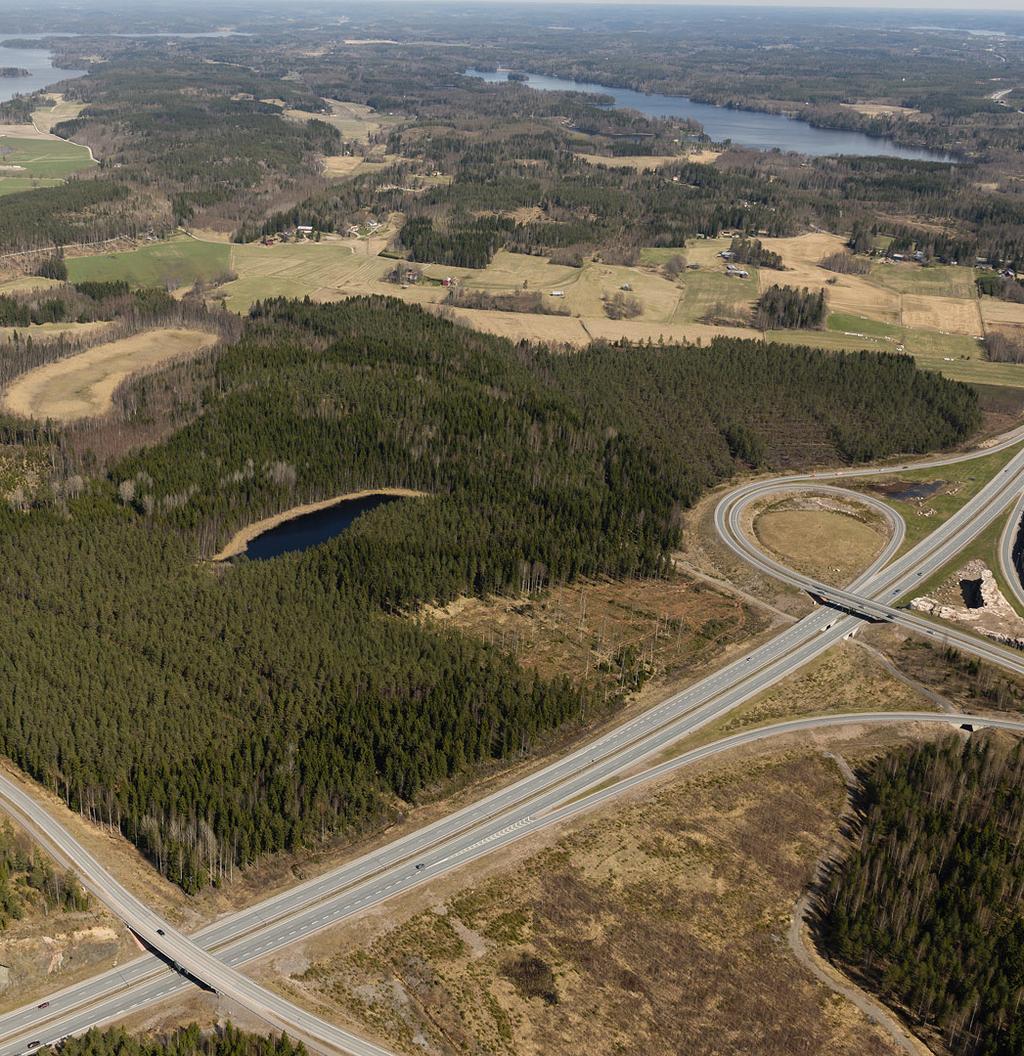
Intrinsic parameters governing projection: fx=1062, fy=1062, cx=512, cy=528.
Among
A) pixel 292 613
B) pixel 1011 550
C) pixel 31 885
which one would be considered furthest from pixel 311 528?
pixel 1011 550

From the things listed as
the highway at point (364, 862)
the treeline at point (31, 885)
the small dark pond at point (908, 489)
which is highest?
the small dark pond at point (908, 489)

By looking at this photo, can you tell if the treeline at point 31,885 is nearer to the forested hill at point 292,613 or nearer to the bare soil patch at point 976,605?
the forested hill at point 292,613

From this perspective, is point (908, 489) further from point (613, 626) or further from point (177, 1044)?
point (177, 1044)

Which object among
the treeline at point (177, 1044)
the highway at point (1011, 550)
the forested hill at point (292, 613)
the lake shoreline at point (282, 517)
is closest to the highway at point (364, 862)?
the treeline at point (177, 1044)

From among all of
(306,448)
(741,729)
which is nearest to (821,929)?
(741,729)

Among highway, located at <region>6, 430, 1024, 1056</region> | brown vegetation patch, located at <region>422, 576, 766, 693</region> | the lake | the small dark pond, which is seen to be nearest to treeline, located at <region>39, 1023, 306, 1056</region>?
highway, located at <region>6, 430, 1024, 1056</region>

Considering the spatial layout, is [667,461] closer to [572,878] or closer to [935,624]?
[935,624]
